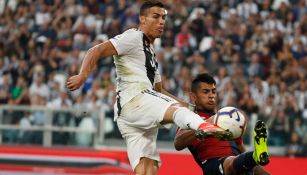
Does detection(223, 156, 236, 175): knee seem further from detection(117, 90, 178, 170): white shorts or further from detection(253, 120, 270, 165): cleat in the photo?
Result: detection(117, 90, 178, 170): white shorts

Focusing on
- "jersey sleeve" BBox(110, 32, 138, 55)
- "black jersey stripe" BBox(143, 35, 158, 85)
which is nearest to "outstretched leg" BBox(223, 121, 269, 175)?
"black jersey stripe" BBox(143, 35, 158, 85)

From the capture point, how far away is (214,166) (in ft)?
31.9

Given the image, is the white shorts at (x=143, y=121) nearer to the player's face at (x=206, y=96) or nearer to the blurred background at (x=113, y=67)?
the player's face at (x=206, y=96)

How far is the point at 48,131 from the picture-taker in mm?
17094

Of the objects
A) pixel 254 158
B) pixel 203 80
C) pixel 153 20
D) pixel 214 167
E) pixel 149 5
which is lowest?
pixel 214 167

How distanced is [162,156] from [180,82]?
129 inches

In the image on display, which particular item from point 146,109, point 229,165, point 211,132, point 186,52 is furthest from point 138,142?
point 186,52

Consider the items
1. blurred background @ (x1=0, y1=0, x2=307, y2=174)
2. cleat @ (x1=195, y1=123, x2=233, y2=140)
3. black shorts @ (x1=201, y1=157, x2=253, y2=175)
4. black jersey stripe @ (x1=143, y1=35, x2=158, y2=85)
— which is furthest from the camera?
blurred background @ (x1=0, y1=0, x2=307, y2=174)

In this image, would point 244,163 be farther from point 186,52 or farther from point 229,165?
point 186,52

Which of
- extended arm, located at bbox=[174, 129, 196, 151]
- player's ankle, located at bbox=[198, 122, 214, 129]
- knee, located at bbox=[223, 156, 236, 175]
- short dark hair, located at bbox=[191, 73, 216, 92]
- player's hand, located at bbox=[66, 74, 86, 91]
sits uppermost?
player's hand, located at bbox=[66, 74, 86, 91]

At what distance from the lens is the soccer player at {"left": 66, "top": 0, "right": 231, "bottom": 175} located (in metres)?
9.40

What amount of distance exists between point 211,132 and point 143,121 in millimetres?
1298

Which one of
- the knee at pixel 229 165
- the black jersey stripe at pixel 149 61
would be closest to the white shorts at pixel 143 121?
the black jersey stripe at pixel 149 61

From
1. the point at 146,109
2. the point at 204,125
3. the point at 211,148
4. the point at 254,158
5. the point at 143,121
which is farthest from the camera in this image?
the point at 211,148
